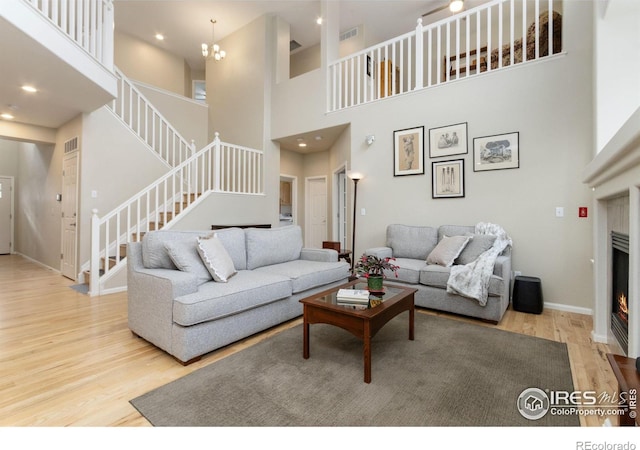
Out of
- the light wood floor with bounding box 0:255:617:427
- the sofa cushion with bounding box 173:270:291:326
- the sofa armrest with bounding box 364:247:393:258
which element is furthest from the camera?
the sofa armrest with bounding box 364:247:393:258

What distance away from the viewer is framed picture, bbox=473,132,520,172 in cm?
362

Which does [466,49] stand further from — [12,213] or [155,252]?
[12,213]

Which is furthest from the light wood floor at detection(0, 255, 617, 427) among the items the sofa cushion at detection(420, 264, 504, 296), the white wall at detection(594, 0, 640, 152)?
the white wall at detection(594, 0, 640, 152)

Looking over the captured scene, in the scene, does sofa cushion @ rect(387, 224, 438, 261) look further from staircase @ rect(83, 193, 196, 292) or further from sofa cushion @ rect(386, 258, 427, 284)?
staircase @ rect(83, 193, 196, 292)

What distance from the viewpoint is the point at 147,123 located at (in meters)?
5.59

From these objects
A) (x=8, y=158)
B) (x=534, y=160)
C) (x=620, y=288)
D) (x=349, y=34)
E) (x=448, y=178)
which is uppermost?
(x=349, y=34)

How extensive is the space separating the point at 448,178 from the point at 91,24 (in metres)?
5.10

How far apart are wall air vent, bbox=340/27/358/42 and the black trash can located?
576 centimetres

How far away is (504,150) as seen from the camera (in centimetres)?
369

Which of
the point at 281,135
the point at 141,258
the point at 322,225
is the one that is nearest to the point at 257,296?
the point at 141,258

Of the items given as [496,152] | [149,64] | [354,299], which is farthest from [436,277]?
[149,64]

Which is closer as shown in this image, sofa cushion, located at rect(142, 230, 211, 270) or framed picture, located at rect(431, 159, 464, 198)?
sofa cushion, located at rect(142, 230, 211, 270)

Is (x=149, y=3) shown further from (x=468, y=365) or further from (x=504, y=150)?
(x=468, y=365)
